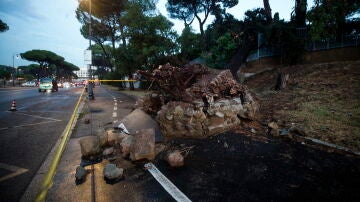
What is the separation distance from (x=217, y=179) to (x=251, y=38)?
50.6 feet

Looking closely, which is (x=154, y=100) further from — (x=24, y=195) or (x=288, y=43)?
(x=288, y=43)

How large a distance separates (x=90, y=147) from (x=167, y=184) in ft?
6.96

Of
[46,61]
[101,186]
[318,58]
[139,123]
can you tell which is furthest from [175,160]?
[46,61]

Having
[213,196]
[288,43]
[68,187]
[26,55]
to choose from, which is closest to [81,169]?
[68,187]

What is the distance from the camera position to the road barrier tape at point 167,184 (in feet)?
9.27

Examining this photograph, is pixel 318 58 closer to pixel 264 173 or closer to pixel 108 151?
pixel 264 173

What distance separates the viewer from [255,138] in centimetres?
505

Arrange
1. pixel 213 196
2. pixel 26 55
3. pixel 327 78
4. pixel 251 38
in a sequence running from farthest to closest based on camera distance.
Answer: pixel 26 55
pixel 251 38
pixel 327 78
pixel 213 196

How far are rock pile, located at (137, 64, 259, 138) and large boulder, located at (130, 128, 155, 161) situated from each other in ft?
3.31

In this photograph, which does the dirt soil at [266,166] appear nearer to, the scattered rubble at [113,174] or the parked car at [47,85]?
the scattered rubble at [113,174]

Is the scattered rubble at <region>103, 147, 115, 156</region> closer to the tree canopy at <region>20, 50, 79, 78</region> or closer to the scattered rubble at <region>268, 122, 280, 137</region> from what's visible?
the scattered rubble at <region>268, 122, 280, 137</region>

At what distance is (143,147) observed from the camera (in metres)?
4.14

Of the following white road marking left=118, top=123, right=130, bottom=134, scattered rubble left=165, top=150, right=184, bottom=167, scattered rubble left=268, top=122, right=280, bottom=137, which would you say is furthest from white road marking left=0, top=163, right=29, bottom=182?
scattered rubble left=268, top=122, right=280, bottom=137

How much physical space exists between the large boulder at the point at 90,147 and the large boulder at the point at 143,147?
33.6 inches
